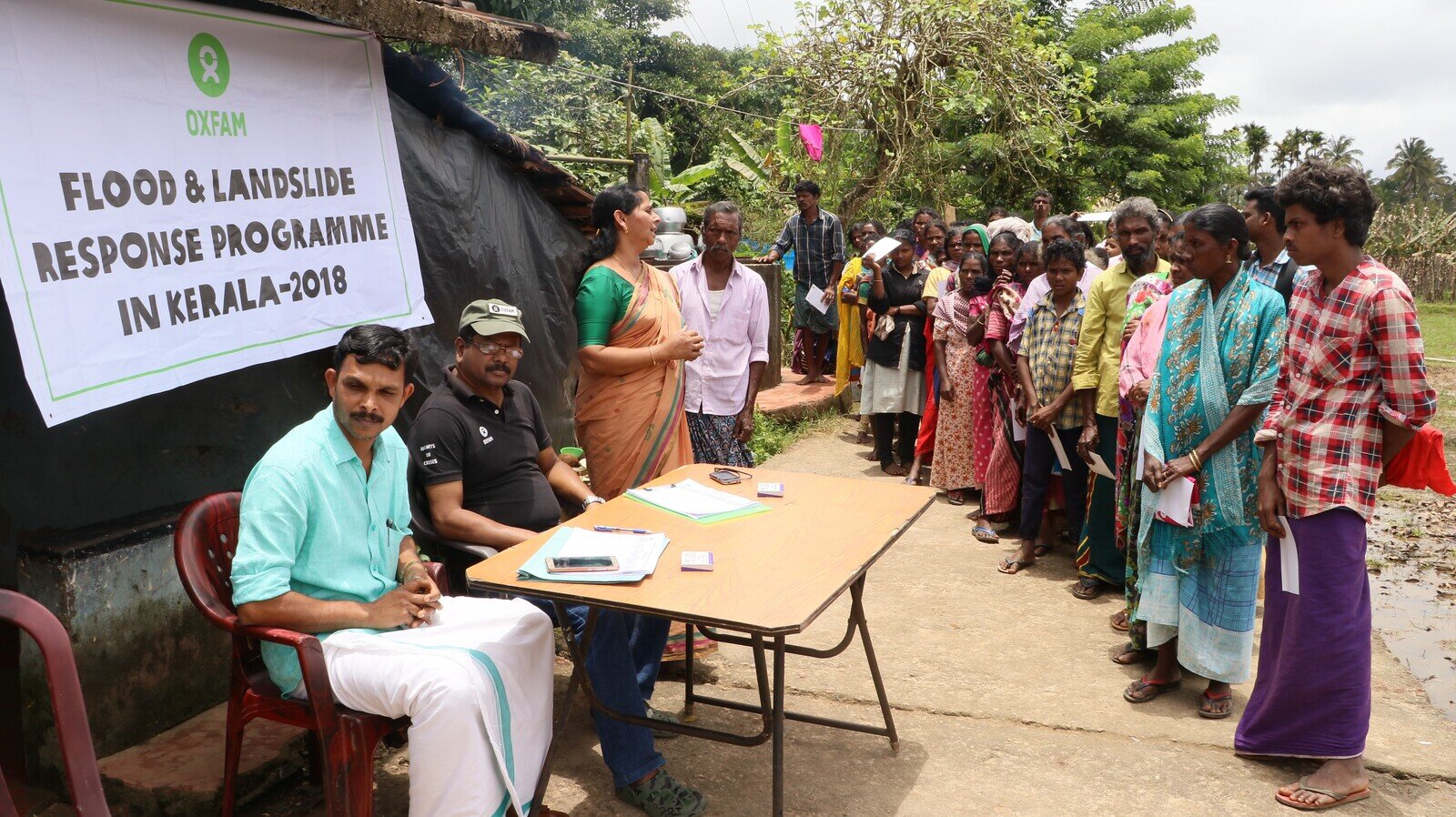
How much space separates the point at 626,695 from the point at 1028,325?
3.21 metres

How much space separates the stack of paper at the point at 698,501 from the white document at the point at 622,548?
282 mm

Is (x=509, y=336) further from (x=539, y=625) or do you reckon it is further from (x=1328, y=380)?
(x=1328, y=380)

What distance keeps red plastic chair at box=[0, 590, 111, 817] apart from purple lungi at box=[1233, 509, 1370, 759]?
10.6ft

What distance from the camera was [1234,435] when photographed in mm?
3693

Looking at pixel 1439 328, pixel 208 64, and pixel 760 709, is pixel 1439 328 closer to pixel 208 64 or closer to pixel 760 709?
pixel 760 709

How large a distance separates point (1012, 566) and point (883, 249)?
2.65 meters

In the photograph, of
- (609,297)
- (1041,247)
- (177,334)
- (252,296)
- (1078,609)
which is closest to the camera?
(177,334)

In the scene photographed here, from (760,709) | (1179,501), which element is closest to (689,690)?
(760,709)

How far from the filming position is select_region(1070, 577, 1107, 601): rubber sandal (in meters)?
5.20

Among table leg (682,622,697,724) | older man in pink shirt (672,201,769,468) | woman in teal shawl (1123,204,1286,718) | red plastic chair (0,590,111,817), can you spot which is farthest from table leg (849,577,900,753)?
red plastic chair (0,590,111,817)

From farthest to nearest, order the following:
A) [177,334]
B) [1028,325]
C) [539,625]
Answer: [1028,325]
[177,334]
[539,625]

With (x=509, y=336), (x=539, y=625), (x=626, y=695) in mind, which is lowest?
(x=626, y=695)

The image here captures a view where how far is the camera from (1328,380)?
10.5ft

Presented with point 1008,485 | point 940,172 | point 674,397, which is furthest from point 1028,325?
point 940,172
